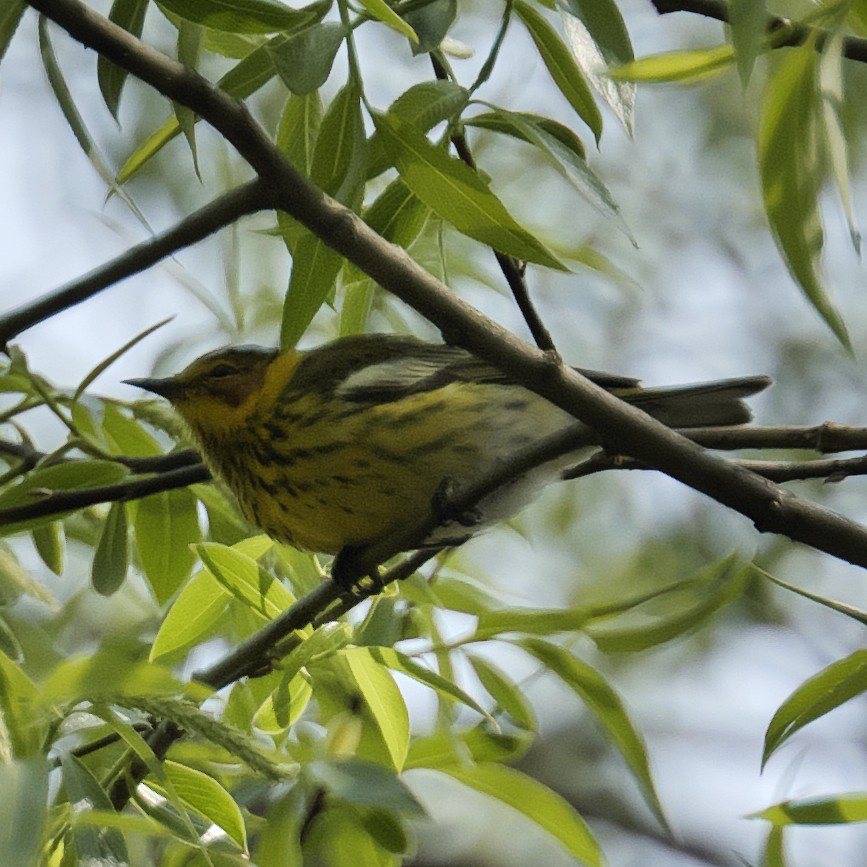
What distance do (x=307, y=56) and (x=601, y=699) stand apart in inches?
39.4

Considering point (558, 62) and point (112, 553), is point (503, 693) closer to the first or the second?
point (112, 553)

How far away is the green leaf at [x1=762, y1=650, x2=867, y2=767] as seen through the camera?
1.66 meters

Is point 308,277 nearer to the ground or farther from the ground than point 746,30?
nearer to the ground

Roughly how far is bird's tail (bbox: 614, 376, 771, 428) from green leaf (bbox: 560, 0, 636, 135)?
1204 mm

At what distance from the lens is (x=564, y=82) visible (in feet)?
5.69

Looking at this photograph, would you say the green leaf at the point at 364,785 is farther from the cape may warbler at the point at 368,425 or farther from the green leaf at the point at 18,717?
the cape may warbler at the point at 368,425

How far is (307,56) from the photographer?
1.47 meters

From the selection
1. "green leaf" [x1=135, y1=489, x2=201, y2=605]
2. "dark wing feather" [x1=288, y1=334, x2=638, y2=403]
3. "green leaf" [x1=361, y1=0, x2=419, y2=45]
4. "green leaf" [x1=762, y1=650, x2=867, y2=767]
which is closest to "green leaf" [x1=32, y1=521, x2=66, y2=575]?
"green leaf" [x1=135, y1=489, x2=201, y2=605]

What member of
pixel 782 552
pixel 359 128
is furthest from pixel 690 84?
pixel 782 552

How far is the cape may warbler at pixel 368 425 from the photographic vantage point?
2.80m

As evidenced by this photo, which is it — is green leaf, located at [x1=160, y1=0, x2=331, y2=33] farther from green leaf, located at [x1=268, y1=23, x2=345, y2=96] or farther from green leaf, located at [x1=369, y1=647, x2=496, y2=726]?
green leaf, located at [x1=369, y1=647, x2=496, y2=726]

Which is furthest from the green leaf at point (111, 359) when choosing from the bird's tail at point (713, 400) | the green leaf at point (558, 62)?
the bird's tail at point (713, 400)

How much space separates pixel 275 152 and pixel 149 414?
0.90 metres

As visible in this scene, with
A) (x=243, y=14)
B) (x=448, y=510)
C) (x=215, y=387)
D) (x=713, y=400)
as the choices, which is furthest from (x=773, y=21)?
(x=215, y=387)
